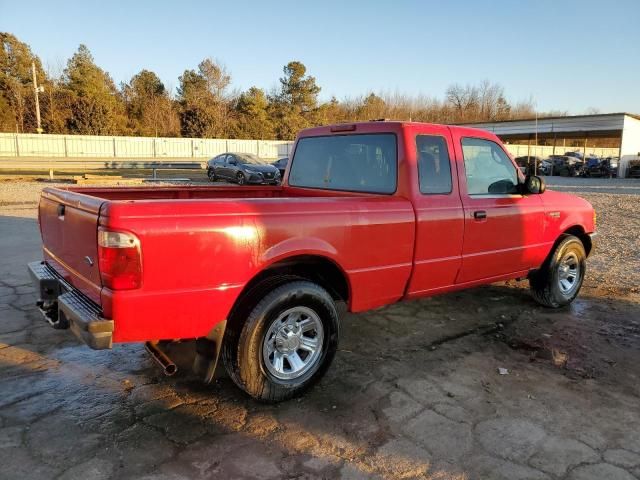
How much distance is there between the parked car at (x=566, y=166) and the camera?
35.6 meters

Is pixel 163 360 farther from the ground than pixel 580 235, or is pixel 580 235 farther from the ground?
pixel 580 235

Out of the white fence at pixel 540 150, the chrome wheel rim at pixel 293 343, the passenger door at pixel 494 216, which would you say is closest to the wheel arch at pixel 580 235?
the passenger door at pixel 494 216

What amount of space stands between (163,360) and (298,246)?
3.76 ft

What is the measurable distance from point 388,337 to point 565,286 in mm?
2467

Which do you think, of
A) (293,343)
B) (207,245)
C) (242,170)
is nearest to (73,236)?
(207,245)

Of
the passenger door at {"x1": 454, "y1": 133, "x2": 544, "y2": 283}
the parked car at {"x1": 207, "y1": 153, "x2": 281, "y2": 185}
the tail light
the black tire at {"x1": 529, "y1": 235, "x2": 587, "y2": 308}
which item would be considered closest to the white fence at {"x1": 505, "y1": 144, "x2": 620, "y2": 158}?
the parked car at {"x1": 207, "y1": 153, "x2": 281, "y2": 185}

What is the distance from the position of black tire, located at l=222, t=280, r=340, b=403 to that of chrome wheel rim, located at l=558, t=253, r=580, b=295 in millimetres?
3368

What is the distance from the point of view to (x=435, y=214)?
13.3ft

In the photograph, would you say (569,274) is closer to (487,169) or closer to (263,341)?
(487,169)

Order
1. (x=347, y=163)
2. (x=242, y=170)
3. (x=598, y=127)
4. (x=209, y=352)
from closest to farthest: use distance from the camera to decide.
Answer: (x=209, y=352) → (x=347, y=163) → (x=242, y=170) → (x=598, y=127)

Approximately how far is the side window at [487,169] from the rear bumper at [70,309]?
3.21 m

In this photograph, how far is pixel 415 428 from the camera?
3.12m

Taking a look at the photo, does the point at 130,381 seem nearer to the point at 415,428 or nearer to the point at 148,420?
the point at 148,420

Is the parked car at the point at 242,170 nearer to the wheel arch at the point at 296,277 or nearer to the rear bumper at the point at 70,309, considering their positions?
the rear bumper at the point at 70,309
